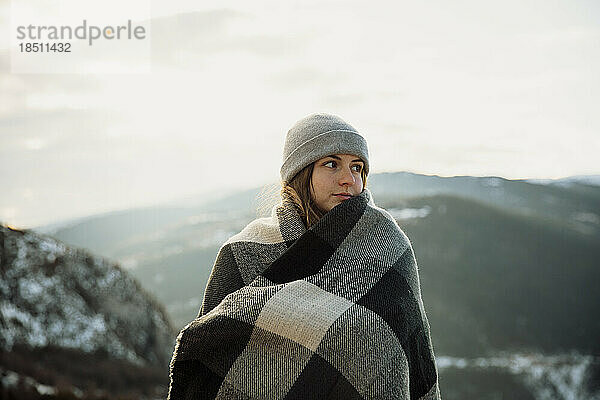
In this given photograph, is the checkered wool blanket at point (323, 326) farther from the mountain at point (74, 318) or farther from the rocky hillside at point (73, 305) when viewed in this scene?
the rocky hillside at point (73, 305)

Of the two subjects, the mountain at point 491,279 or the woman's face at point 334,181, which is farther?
the mountain at point 491,279

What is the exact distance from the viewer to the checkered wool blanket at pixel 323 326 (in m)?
1.91

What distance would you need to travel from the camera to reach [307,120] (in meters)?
2.44

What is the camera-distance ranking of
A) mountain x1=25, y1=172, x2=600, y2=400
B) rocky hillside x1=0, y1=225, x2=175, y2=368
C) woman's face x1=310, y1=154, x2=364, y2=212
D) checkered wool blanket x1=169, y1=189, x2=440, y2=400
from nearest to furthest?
1. checkered wool blanket x1=169, y1=189, x2=440, y2=400
2. woman's face x1=310, y1=154, x2=364, y2=212
3. rocky hillside x1=0, y1=225, x2=175, y2=368
4. mountain x1=25, y1=172, x2=600, y2=400

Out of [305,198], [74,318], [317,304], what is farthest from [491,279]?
[317,304]

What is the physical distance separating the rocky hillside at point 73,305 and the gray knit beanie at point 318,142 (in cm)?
798

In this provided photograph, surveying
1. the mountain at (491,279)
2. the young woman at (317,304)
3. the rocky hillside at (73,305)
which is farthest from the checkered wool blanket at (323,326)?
the mountain at (491,279)

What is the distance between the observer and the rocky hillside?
9.91 metres

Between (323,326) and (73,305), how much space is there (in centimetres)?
993

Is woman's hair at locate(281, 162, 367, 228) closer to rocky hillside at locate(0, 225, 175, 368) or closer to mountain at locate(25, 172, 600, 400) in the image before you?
rocky hillside at locate(0, 225, 175, 368)

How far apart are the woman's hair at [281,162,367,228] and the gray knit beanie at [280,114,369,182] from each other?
1.1 inches

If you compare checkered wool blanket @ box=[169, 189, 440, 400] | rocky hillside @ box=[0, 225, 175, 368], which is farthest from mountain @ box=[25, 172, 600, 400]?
checkered wool blanket @ box=[169, 189, 440, 400]

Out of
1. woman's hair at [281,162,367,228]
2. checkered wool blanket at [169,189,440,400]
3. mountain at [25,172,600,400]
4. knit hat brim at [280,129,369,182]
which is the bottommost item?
mountain at [25,172,600,400]

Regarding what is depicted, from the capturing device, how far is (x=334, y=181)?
2.28 m
